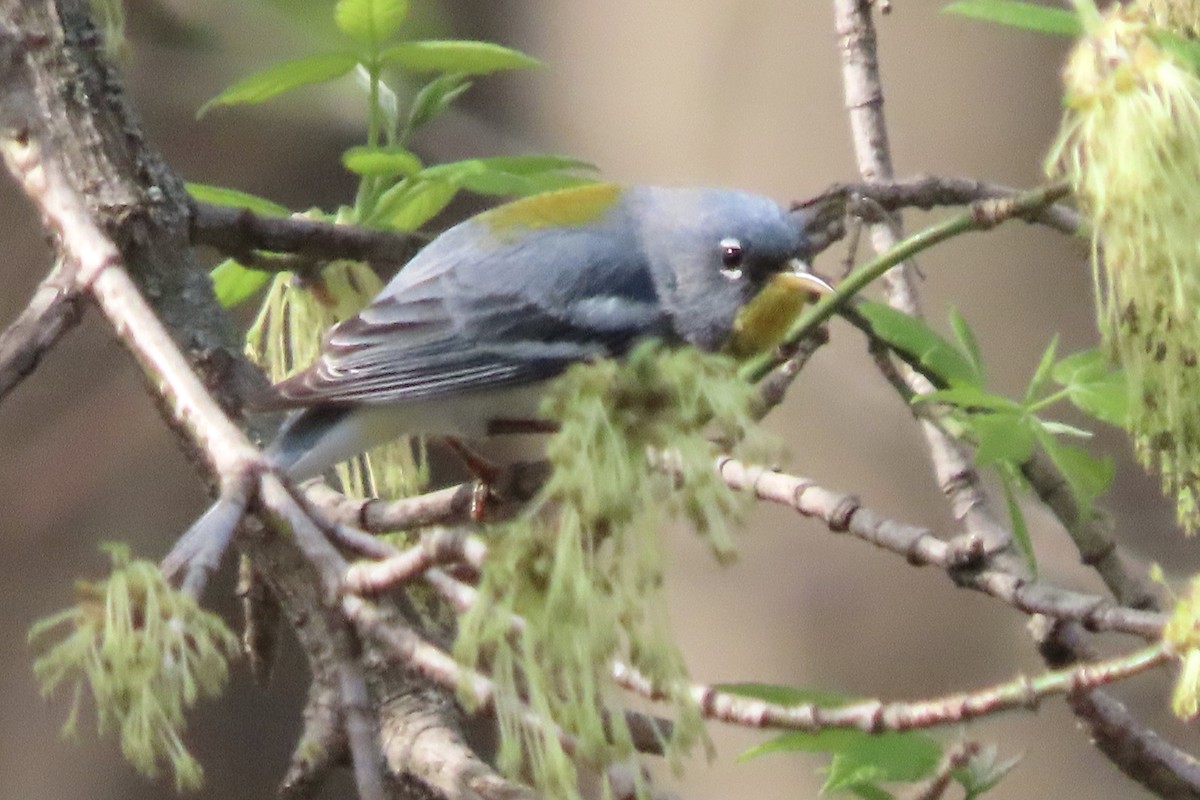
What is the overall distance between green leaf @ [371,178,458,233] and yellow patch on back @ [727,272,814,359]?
29cm

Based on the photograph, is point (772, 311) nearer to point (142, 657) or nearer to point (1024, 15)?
point (1024, 15)

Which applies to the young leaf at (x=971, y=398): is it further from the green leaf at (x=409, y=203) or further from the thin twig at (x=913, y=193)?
the green leaf at (x=409, y=203)

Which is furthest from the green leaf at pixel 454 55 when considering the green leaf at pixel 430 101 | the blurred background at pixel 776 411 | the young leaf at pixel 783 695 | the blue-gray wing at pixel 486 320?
the blurred background at pixel 776 411

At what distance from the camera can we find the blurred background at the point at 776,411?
5.34 feet

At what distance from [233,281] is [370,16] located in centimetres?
31

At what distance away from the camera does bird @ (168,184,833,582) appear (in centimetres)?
102

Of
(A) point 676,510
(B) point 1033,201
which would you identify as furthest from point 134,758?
(B) point 1033,201

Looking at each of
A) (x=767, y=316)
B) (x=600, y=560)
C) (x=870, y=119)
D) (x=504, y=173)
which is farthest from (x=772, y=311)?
(x=600, y=560)

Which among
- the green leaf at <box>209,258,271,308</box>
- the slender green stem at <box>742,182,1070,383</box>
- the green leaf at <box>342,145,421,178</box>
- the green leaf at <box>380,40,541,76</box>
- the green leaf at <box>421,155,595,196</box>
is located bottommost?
the green leaf at <box>209,258,271,308</box>

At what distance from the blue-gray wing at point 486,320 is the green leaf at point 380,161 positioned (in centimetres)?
18

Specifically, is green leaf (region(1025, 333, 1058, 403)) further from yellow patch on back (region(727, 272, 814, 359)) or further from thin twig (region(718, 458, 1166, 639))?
yellow patch on back (region(727, 272, 814, 359))

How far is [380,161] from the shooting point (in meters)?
0.88

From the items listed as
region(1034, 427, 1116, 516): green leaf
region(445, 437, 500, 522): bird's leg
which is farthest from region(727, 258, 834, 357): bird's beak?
region(1034, 427, 1116, 516): green leaf

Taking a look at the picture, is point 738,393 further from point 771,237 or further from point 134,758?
point 771,237
